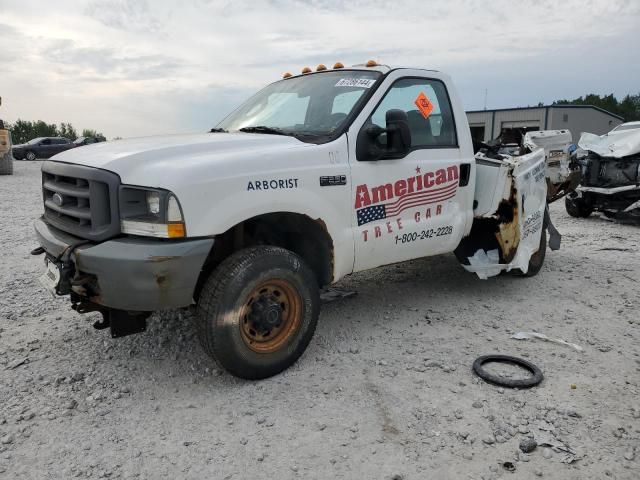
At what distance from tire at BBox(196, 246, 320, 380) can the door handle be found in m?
1.78

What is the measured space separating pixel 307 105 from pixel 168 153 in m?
1.44

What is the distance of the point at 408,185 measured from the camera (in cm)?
409

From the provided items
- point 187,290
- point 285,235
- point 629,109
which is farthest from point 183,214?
point 629,109

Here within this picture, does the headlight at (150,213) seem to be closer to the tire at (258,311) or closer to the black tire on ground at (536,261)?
the tire at (258,311)

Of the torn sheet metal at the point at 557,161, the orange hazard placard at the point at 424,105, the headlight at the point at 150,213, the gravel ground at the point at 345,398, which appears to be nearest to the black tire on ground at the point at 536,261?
the gravel ground at the point at 345,398

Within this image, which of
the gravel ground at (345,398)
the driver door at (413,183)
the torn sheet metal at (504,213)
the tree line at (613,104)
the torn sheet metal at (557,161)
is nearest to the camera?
the gravel ground at (345,398)

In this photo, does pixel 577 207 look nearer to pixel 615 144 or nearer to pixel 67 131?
pixel 615 144

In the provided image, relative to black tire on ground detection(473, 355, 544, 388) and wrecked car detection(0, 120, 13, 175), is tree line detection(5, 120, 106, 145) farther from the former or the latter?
black tire on ground detection(473, 355, 544, 388)

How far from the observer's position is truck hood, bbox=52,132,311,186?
9.73 ft

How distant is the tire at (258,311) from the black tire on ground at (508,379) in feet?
3.84

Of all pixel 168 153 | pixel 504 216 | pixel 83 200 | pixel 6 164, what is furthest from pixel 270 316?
pixel 6 164

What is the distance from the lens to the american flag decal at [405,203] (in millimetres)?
3861

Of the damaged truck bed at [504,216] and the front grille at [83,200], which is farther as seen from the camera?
the damaged truck bed at [504,216]

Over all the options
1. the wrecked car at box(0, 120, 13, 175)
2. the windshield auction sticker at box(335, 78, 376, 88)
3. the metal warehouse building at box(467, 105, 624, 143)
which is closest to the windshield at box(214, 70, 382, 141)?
the windshield auction sticker at box(335, 78, 376, 88)
